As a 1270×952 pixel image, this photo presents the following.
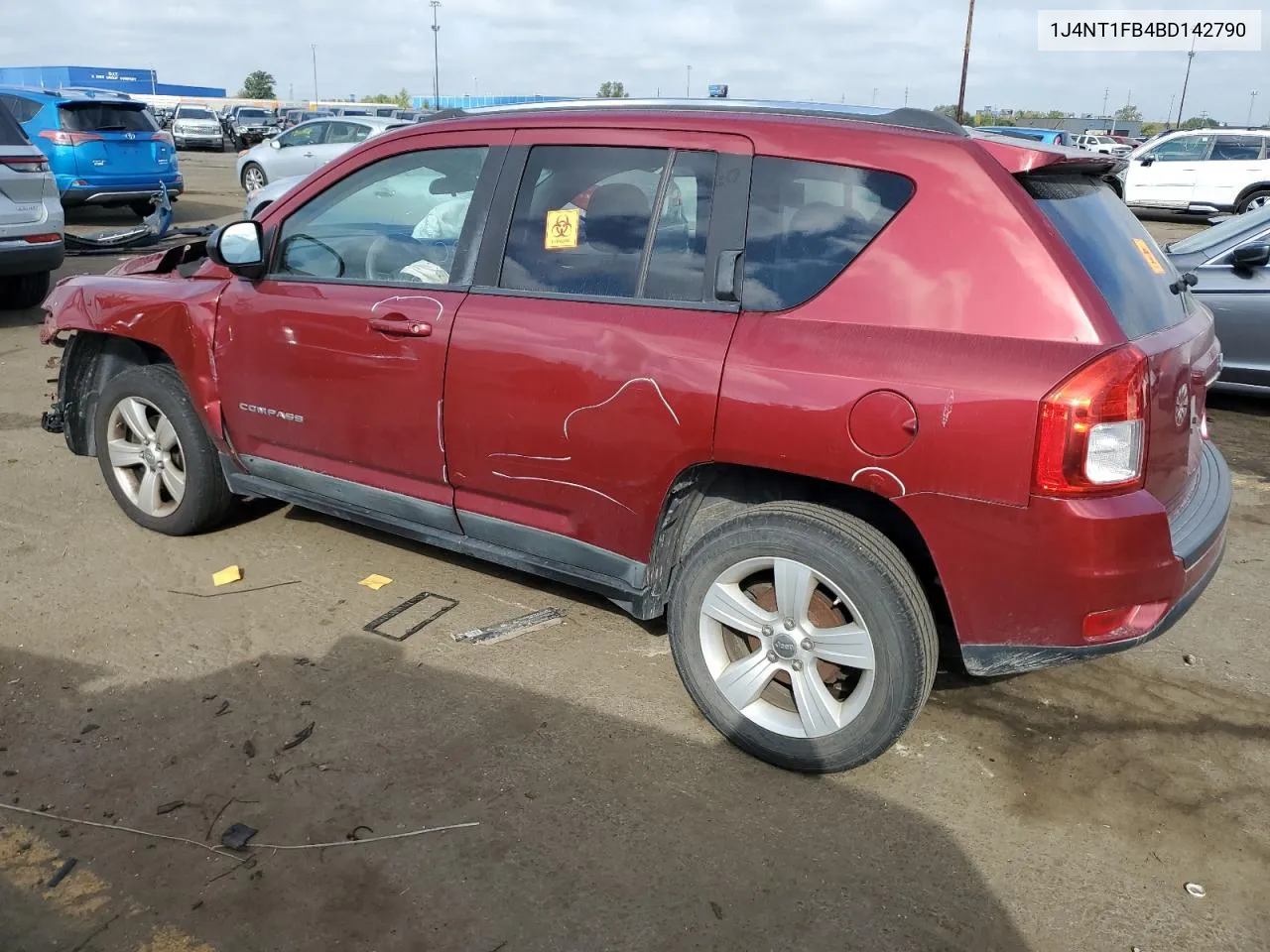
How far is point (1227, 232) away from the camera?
7.55 meters

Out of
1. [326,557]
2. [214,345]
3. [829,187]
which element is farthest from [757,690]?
[214,345]

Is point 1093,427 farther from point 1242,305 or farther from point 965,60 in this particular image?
point 965,60

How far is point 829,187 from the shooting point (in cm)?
286

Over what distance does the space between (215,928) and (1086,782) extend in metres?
2.43

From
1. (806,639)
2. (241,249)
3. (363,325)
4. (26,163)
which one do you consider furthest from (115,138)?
(806,639)

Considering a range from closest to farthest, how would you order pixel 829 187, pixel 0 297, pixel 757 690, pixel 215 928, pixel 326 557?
pixel 215 928 → pixel 829 187 → pixel 757 690 → pixel 326 557 → pixel 0 297

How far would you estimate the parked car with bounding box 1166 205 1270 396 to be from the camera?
683cm

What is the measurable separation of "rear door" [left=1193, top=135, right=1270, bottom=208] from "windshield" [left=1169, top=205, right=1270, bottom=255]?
534 inches

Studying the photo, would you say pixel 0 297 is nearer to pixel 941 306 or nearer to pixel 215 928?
pixel 215 928

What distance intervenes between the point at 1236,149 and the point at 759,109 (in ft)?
66.6

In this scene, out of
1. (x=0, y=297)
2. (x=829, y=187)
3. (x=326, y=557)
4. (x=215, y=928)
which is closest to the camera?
(x=215, y=928)

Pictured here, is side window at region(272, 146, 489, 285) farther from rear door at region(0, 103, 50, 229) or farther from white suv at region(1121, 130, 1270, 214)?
white suv at region(1121, 130, 1270, 214)

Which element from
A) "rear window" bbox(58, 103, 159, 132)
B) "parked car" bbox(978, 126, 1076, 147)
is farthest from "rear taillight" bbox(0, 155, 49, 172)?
"parked car" bbox(978, 126, 1076, 147)

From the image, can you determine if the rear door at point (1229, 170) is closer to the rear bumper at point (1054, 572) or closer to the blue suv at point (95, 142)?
the blue suv at point (95, 142)
